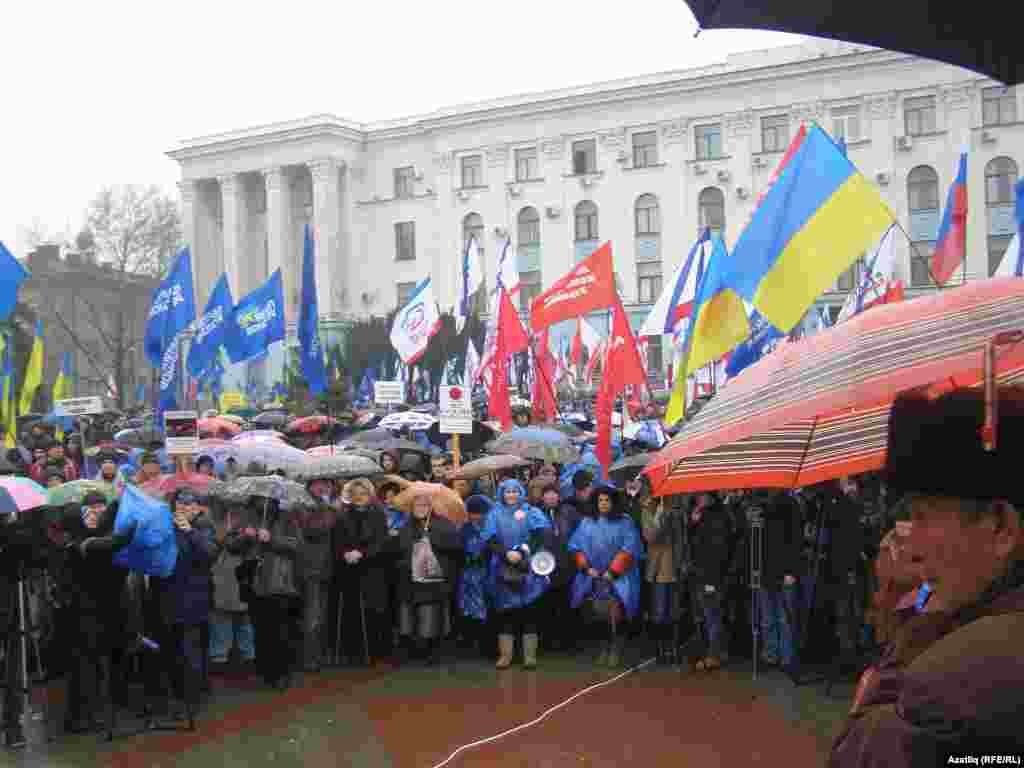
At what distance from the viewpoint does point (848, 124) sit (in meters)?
53.6

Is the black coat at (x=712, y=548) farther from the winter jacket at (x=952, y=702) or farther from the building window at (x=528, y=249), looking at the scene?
the building window at (x=528, y=249)

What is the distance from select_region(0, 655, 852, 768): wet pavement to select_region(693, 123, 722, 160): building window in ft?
163

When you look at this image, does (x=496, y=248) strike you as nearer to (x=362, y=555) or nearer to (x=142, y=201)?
(x=142, y=201)

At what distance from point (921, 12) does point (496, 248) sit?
190ft

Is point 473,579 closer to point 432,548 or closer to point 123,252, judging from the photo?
point 432,548

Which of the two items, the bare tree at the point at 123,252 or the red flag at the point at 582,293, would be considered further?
the bare tree at the point at 123,252

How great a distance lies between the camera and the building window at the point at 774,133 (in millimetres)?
55031

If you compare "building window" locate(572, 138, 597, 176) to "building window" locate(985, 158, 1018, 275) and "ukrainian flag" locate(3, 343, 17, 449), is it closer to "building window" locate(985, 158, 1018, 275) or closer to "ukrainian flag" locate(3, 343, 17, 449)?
"building window" locate(985, 158, 1018, 275)

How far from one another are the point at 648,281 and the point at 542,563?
49484 millimetres

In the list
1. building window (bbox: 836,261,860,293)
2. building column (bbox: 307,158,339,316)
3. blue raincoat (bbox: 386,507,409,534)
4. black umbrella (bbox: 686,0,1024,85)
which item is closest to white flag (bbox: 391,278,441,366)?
blue raincoat (bbox: 386,507,409,534)

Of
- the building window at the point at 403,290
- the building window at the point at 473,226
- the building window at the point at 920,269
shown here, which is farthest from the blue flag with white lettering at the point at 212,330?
the building window at the point at 403,290

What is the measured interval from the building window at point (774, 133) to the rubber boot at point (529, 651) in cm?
4839

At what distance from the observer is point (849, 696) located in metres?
8.90

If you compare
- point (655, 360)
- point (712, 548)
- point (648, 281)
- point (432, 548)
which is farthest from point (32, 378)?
point (648, 281)
